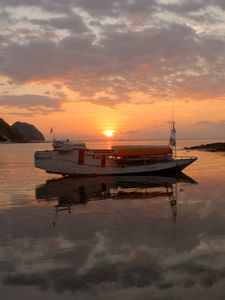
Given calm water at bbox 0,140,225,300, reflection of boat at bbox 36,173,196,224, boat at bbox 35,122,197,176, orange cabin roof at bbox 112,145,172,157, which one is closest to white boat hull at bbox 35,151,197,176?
boat at bbox 35,122,197,176

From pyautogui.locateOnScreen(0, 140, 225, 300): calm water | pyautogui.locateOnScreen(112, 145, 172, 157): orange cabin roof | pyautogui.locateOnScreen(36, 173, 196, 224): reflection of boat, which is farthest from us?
pyautogui.locateOnScreen(112, 145, 172, 157): orange cabin roof

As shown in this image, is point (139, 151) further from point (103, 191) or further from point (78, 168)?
point (103, 191)

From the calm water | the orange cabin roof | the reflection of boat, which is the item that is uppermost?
the orange cabin roof

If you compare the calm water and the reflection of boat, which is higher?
the calm water

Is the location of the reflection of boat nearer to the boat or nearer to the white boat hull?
the white boat hull

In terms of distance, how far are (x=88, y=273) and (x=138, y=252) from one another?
258 cm

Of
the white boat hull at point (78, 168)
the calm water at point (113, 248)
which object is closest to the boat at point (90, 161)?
the white boat hull at point (78, 168)

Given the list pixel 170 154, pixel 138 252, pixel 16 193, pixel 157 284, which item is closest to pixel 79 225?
pixel 138 252

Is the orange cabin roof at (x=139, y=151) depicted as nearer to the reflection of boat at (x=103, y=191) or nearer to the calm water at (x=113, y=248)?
the reflection of boat at (x=103, y=191)

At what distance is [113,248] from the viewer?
13.8 m

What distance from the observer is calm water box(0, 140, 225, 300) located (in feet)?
33.2

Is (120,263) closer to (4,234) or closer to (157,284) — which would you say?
(157,284)

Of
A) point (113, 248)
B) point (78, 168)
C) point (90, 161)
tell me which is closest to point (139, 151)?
point (90, 161)

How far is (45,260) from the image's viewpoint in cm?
1249
